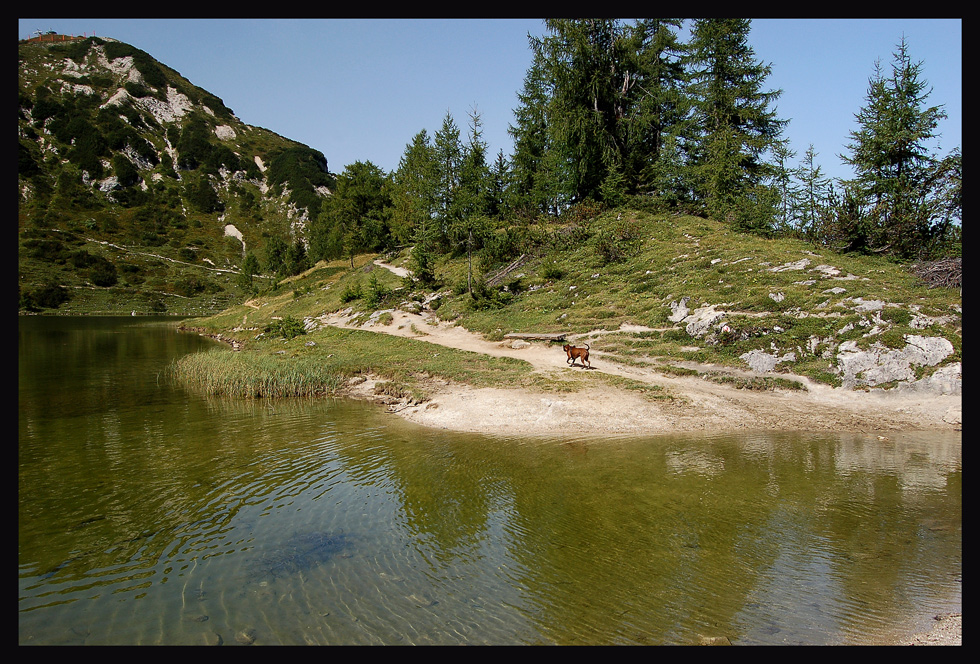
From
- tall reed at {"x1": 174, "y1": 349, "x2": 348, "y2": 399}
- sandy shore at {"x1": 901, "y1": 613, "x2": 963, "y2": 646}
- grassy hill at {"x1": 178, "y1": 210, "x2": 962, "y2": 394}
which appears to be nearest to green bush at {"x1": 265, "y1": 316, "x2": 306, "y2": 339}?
grassy hill at {"x1": 178, "y1": 210, "x2": 962, "y2": 394}

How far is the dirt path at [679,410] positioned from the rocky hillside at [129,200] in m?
99.9

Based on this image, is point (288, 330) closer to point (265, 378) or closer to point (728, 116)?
point (265, 378)

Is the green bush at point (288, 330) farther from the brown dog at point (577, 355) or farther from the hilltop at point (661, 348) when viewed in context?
the brown dog at point (577, 355)

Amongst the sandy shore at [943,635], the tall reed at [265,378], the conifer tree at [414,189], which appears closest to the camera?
the sandy shore at [943,635]

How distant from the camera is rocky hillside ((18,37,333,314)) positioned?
10569 centimetres

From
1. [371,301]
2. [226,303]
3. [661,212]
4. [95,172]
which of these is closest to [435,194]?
[371,301]

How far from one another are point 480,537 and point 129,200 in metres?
187

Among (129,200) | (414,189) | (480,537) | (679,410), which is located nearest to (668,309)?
(679,410)

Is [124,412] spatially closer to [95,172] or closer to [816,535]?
[816,535]

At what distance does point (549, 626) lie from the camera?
6.84 metres

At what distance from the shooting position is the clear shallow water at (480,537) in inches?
273

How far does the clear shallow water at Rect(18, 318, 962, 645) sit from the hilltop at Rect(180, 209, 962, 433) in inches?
93.1

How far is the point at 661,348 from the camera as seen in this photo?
24.1 m

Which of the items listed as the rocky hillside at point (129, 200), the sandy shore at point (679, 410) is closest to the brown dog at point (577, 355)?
the sandy shore at point (679, 410)
